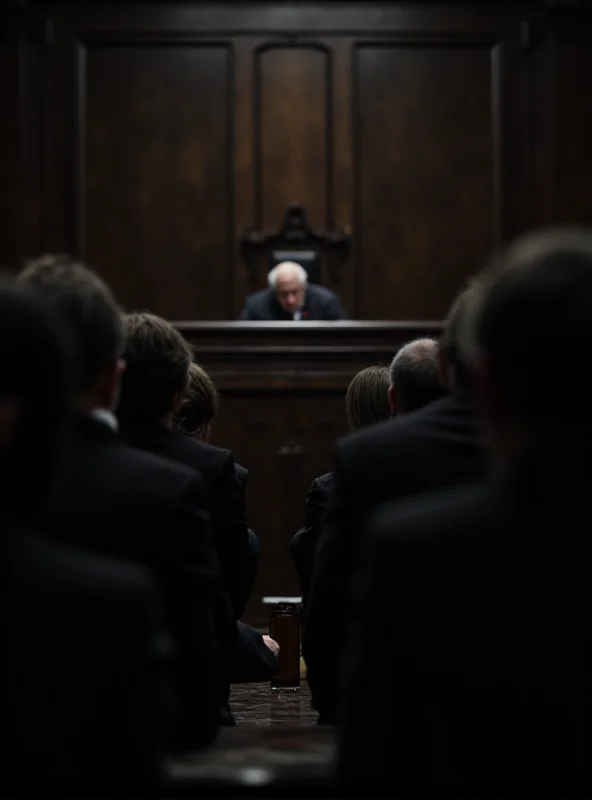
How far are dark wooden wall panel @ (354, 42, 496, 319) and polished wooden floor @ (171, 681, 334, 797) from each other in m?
7.42

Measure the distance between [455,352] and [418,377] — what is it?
482mm

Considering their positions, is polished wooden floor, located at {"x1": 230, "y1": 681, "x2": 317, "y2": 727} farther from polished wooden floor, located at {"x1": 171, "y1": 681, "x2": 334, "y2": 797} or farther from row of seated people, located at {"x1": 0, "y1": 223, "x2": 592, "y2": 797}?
row of seated people, located at {"x1": 0, "y1": 223, "x2": 592, "y2": 797}

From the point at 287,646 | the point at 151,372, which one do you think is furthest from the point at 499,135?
the point at 151,372

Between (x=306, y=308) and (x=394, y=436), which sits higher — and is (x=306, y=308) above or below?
above

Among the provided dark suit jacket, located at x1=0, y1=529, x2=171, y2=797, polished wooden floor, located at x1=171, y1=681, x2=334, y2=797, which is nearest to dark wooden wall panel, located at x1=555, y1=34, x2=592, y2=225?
polished wooden floor, located at x1=171, y1=681, x2=334, y2=797

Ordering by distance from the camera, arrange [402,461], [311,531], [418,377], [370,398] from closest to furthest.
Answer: [402,461] < [418,377] < [370,398] < [311,531]

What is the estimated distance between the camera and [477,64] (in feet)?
31.3

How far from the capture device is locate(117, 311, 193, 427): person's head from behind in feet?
8.11

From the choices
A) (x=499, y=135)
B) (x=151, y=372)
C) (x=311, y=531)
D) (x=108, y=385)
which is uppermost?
(x=499, y=135)

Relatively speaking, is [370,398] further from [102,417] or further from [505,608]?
[505,608]

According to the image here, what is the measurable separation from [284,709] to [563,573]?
2.23 metres

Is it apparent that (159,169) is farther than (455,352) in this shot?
Yes

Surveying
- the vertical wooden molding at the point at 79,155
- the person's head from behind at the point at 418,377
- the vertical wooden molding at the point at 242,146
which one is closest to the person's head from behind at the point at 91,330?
the person's head from behind at the point at 418,377

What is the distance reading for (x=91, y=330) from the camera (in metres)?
1.70
